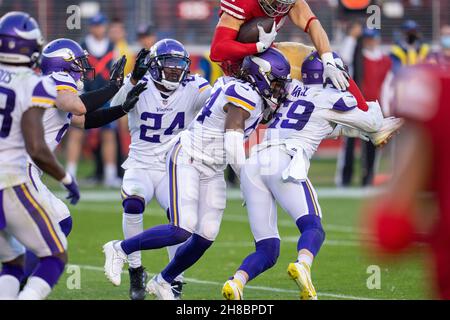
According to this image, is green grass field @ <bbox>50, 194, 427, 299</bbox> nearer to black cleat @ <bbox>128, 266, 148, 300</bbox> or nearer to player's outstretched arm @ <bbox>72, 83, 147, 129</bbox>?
black cleat @ <bbox>128, 266, 148, 300</bbox>

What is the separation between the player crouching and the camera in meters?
6.34

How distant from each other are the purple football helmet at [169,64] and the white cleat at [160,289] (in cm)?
141

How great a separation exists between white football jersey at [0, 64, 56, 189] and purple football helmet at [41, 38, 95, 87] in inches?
64.8

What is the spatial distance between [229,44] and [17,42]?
6.69ft

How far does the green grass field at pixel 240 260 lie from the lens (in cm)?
734

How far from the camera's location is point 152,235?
673cm

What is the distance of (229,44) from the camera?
7.03 metres

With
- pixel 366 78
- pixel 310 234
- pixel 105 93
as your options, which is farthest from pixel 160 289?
pixel 366 78

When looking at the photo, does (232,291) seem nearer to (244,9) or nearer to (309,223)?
(309,223)

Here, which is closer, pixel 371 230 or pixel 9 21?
pixel 371 230

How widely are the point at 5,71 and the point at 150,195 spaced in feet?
7.35
